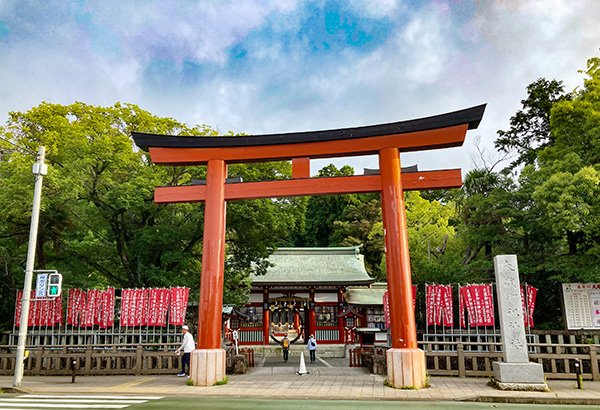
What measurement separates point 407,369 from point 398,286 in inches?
82.0

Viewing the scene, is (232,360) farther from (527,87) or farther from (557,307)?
(527,87)

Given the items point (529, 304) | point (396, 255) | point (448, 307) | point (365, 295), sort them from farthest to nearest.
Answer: point (365, 295), point (448, 307), point (529, 304), point (396, 255)

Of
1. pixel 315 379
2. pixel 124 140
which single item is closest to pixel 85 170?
pixel 124 140

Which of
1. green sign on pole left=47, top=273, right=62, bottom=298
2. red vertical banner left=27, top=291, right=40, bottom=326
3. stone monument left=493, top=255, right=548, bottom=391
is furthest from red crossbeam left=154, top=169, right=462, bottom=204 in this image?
red vertical banner left=27, top=291, right=40, bottom=326

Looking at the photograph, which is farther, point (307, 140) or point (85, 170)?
point (85, 170)

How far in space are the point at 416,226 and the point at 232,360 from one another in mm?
21152

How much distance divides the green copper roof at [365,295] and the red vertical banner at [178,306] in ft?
48.0

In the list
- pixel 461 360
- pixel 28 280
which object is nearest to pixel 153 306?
pixel 28 280

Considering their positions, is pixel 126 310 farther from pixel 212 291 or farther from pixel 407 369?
pixel 407 369

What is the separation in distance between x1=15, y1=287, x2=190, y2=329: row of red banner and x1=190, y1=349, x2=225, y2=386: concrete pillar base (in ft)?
12.9

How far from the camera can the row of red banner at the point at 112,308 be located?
15.7 metres

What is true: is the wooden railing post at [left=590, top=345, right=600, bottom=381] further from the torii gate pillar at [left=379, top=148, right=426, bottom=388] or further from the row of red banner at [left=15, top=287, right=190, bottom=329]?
the row of red banner at [left=15, top=287, right=190, bottom=329]

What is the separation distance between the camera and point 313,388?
11625mm

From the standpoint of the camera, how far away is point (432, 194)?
51.1 metres
